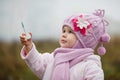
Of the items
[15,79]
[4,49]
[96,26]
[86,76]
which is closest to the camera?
[86,76]

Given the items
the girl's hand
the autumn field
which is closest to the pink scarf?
the girl's hand

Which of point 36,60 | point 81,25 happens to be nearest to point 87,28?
point 81,25

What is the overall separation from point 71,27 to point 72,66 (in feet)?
0.59

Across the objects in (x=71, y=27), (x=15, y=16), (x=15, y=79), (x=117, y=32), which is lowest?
(x=15, y=79)

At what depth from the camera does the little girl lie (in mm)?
1696

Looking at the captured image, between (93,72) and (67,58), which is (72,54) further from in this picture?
(93,72)

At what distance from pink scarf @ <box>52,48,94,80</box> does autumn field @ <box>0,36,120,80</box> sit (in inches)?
53.1

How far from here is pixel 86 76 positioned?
1.66 m

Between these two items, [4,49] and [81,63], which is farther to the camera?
[4,49]

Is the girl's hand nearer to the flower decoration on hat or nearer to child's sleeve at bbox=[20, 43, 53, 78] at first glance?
child's sleeve at bbox=[20, 43, 53, 78]

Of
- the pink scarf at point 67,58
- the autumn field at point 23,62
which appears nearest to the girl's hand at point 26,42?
the pink scarf at point 67,58

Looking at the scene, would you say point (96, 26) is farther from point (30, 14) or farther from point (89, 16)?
point (30, 14)

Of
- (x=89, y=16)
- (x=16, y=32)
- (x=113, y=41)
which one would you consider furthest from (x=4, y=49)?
(x=89, y=16)

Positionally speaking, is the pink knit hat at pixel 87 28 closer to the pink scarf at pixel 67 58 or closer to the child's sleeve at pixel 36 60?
the pink scarf at pixel 67 58
